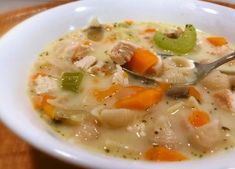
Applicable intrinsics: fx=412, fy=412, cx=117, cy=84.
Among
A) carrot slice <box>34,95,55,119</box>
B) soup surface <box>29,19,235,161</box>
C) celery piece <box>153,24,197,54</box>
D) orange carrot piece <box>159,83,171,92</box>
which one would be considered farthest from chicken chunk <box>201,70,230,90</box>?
carrot slice <box>34,95,55,119</box>

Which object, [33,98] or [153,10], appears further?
[153,10]

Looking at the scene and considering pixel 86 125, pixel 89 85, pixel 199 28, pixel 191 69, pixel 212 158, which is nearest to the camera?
pixel 212 158

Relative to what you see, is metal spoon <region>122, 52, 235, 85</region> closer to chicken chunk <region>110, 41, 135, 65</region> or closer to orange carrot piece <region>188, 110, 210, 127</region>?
chicken chunk <region>110, 41, 135, 65</region>

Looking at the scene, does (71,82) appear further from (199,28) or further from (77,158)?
(199,28)

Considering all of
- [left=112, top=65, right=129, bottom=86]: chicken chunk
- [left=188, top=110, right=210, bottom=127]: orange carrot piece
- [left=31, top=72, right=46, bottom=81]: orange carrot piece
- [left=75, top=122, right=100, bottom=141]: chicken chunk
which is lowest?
[left=188, top=110, right=210, bottom=127]: orange carrot piece

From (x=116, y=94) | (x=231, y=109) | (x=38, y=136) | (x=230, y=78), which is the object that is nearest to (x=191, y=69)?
(x=230, y=78)

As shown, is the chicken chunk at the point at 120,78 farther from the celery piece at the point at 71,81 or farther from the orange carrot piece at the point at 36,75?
the orange carrot piece at the point at 36,75
